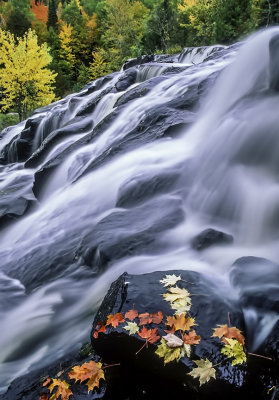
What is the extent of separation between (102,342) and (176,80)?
22.7 feet

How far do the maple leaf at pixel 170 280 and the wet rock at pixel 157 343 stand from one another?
3 centimetres

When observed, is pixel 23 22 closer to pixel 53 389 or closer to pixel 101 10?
pixel 101 10

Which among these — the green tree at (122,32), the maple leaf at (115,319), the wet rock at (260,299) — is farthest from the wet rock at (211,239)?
the green tree at (122,32)

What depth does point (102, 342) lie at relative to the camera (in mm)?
1994

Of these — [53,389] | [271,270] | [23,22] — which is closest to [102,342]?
[53,389]

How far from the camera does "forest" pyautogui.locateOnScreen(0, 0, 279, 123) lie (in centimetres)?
1847

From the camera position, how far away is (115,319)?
203 cm

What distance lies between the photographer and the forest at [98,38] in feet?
60.6

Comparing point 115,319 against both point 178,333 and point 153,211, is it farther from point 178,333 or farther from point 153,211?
point 153,211

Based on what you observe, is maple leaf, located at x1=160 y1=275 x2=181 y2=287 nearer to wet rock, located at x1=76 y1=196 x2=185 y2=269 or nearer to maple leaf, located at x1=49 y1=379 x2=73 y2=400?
maple leaf, located at x1=49 y1=379 x2=73 y2=400

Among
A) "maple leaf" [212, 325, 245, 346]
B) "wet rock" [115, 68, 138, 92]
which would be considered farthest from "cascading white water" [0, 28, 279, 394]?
"wet rock" [115, 68, 138, 92]

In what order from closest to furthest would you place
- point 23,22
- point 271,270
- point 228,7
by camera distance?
1. point 271,270
2. point 228,7
3. point 23,22

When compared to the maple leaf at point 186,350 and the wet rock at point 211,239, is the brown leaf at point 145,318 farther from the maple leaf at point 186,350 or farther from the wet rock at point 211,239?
the wet rock at point 211,239

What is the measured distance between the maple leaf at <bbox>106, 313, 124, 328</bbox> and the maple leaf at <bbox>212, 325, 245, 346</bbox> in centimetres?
52
